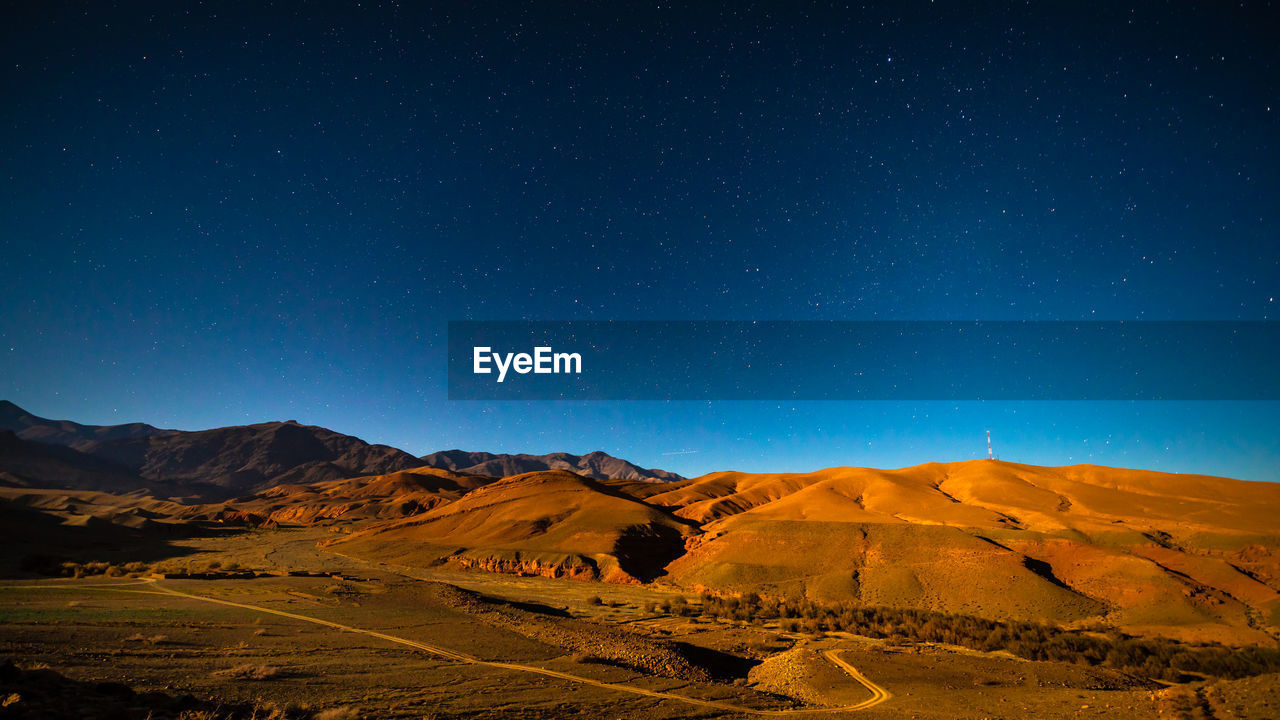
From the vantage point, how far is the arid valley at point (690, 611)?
14.4 m

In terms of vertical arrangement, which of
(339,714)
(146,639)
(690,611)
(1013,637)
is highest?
(339,714)

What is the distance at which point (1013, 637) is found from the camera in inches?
1053

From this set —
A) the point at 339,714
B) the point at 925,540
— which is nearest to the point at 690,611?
the point at 925,540

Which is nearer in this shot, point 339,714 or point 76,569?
point 339,714

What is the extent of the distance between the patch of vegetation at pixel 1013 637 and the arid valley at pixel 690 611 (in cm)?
18

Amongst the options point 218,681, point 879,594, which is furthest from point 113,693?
point 879,594

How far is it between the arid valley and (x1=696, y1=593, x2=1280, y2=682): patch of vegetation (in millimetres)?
177

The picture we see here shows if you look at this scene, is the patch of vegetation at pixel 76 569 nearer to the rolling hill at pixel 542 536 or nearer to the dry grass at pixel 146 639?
the dry grass at pixel 146 639

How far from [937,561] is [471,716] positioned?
39.1 metres

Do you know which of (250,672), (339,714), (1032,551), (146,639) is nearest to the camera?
(339,714)

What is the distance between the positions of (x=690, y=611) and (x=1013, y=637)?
1740 cm

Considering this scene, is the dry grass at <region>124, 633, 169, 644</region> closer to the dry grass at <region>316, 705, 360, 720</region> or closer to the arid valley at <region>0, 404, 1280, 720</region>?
the arid valley at <region>0, 404, 1280, 720</region>

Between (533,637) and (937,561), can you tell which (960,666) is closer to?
(533,637)

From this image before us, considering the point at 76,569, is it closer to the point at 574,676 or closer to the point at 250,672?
the point at 250,672
